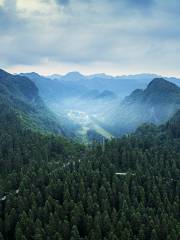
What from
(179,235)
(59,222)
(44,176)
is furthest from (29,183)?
(179,235)

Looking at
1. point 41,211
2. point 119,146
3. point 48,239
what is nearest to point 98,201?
point 41,211

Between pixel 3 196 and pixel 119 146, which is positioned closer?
pixel 3 196

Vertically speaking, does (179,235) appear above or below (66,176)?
below

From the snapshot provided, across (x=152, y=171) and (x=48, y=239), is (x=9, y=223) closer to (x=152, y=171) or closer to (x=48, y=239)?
(x=48, y=239)

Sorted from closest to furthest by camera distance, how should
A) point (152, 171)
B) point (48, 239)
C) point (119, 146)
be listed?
point (48, 239) → point (152, 171) → point (119, 146)

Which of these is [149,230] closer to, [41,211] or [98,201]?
[98,201]

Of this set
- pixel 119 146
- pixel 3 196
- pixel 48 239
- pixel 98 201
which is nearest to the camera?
pixel 48 239
